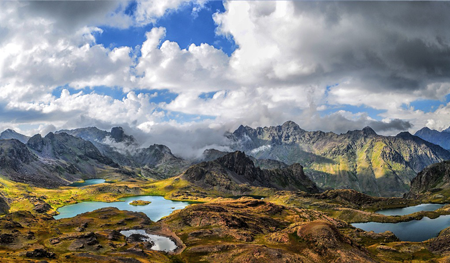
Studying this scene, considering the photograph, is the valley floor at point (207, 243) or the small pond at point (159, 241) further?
the small pond at point (159, 241)

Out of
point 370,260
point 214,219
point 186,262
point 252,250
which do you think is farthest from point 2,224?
point 370,260

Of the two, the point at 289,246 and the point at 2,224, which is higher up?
the point at 2,224

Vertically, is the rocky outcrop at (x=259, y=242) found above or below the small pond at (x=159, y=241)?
above

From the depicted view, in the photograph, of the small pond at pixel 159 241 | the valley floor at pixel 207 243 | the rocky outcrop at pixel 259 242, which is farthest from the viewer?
the small pond at pixel 159 241

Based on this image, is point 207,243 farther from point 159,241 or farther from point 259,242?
point 159,241

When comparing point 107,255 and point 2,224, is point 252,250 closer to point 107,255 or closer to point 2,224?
point 107,255

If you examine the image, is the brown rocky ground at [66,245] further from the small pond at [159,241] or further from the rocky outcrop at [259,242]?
the rocky outcrop at [259,242]

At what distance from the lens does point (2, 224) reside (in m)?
136

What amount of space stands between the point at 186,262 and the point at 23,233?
255 ft

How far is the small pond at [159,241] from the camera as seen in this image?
5286 inches

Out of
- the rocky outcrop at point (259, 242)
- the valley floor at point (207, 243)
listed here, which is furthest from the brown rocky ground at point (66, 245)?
the rocky outcrop at point (259, 242)

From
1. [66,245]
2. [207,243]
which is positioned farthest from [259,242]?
[66,245]

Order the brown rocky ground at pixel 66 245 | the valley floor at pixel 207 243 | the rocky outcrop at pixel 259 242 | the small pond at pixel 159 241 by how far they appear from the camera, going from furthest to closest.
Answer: the small pond at pixel 159 241, the rocky outcrop at pixel 259 242, the valley floor at pixel 207 243, the brown rocky ground at pixel 66 245

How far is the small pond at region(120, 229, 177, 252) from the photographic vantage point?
134275 millimetres
